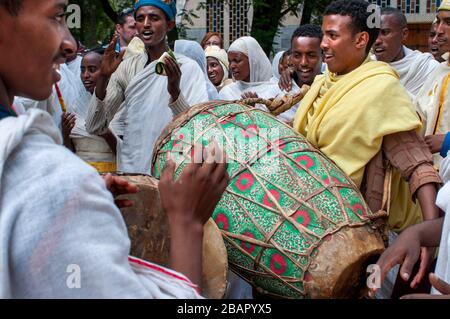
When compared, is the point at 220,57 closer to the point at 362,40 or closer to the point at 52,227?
the point at 362,40

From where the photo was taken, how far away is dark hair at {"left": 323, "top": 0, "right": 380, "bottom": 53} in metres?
3.95

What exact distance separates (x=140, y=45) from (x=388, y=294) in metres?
3.39

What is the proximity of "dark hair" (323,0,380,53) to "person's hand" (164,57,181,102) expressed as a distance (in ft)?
3.85

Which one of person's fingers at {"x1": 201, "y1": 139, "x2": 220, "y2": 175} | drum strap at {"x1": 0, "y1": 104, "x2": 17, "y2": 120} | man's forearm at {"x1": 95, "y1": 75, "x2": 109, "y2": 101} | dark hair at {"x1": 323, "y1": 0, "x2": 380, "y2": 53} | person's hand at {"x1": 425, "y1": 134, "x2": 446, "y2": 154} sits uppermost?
drum strap at {"x1": 0, "y1": 104, "x2": 17, "y2": 120}

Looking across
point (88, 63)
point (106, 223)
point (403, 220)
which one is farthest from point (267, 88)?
point (106, 223)

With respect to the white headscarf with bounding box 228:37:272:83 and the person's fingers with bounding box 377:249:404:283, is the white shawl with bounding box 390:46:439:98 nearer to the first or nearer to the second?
the white headscarf with bounding box 228:37:272:83

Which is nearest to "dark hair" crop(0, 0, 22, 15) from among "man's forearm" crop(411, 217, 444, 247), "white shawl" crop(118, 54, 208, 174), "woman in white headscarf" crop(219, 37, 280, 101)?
"man's forearm" crop(411, 217, 444, 247)

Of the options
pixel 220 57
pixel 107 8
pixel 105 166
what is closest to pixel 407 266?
pixel 105 166

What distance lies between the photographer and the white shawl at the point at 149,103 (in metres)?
5.31

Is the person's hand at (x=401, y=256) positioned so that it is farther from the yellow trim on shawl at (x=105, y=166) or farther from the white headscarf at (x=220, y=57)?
the white headscarf at (x=220, y=57)

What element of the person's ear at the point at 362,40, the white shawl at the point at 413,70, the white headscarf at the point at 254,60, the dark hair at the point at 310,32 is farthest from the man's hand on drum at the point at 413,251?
the white headscarf at the point at 254,60

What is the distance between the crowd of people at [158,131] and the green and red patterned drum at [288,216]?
18 cm

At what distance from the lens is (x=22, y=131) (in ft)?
4.67

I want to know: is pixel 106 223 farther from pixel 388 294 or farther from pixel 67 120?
pixel 67 120
